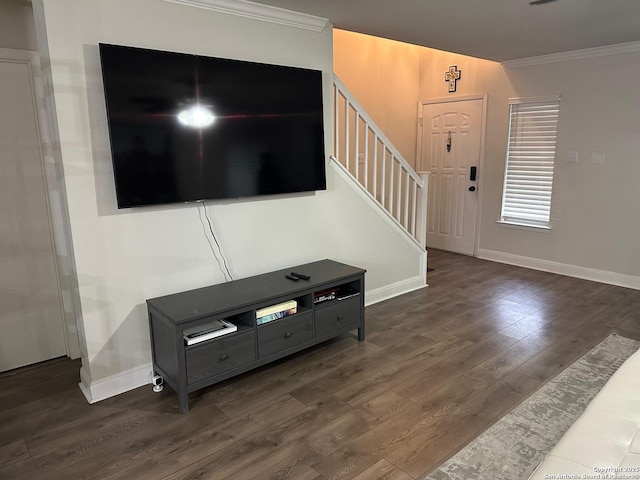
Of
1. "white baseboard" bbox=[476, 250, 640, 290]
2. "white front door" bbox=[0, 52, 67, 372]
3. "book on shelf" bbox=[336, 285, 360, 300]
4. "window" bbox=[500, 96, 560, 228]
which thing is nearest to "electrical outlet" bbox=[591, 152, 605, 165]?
"window" bbox=[500, 96, 560, 228]

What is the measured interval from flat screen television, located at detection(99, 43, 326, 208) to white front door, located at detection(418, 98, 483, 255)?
2986mm

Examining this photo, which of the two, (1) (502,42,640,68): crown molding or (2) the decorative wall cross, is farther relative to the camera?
(2) the decorative wall cross

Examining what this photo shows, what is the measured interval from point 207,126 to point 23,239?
1.44m

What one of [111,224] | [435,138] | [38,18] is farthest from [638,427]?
[435,138]

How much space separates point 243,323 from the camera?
2.74 m

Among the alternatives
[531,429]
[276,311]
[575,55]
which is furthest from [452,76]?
[531,429]

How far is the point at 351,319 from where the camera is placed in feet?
10.8

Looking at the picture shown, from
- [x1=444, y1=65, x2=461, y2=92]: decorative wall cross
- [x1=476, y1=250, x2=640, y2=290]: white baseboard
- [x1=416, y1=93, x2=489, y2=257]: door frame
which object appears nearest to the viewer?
[x1=476, y1=250, x2=640, y2=290]: white baseboard

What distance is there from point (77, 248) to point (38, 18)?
122 cm

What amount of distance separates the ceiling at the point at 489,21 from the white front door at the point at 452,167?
1.28 meters

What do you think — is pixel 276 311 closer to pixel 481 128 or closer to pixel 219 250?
pixel 219 250

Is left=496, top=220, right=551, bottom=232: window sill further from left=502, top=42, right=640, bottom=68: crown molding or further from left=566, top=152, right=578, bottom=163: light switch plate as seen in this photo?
left=502, top=42, right=640, bottom=68: crown molding

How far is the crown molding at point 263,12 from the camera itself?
278 centimetres

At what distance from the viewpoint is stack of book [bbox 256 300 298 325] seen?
274cm
